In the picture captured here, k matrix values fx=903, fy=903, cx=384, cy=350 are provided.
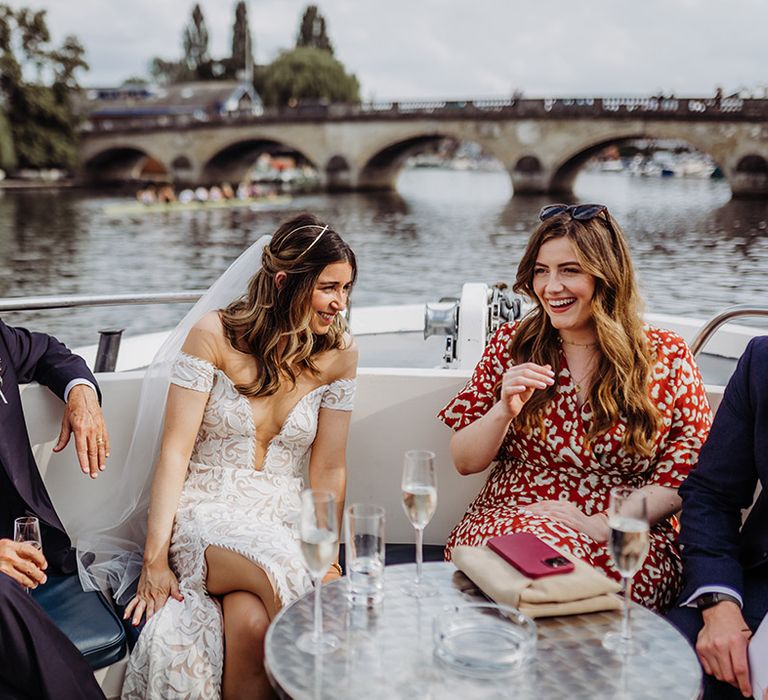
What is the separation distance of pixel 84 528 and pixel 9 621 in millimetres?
754

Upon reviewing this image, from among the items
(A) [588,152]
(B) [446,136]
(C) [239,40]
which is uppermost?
(C) [239,40]

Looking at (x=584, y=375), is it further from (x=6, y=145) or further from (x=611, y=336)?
(x=6, y=145)

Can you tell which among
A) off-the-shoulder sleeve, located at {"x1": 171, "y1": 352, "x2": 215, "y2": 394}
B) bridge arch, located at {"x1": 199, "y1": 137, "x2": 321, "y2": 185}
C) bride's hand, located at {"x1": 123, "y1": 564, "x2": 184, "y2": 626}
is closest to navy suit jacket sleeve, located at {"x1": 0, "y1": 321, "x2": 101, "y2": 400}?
off-the-shoulder sleeve, located at {"x1": 171, "y1": 352, "x2": 215, "y2": 394}

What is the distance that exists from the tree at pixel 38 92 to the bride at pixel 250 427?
121ft

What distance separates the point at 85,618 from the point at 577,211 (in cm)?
134

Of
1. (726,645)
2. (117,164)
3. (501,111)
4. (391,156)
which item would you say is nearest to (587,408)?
(726,645)

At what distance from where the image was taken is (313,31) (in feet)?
191

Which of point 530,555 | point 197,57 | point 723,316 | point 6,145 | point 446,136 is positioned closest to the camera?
point 530,555

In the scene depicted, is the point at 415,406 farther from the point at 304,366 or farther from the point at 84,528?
the point at 84,528

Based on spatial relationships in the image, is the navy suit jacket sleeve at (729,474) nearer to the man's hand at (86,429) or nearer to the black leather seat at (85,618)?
the black leather seat at (85,618)

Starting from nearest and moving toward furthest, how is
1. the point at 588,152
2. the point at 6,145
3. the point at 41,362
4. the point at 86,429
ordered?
the point at 86,429, the point at 41,362, the point at 588,152, the point at 6,145

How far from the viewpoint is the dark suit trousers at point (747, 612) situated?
1.67 meters

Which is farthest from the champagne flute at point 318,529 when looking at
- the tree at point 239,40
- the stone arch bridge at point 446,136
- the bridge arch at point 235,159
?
the tree at point 239,40

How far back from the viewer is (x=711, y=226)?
70.0 feet
